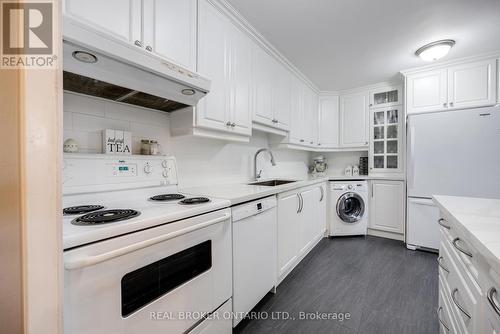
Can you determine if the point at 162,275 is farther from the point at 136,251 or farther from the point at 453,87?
the point at 453,87

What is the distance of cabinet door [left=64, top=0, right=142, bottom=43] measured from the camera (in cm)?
89

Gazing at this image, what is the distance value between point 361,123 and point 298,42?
1973mm

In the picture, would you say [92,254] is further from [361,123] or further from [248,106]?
[361,123]

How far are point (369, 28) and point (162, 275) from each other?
249cm

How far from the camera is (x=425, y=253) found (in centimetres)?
263

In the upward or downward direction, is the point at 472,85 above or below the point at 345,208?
above

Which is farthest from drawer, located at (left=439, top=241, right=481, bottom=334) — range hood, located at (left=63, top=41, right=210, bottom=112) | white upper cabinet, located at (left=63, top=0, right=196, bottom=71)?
white upper cabinet, located at (left=63, top=0, right=196, bottom=71)

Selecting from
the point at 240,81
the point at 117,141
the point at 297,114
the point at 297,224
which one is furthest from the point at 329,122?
the point at 117,141

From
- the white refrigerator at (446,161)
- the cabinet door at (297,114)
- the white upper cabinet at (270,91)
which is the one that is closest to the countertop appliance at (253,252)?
the white upper cabinet at (270,91)

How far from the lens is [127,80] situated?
1.03m

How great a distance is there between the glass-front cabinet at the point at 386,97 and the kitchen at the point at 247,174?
0.04m

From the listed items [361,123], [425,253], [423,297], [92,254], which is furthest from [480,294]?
[361,123]

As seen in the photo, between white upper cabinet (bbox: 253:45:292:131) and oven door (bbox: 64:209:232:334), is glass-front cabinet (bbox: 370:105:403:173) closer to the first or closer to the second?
white upper cabinet (bbox: 253:45:292:131)

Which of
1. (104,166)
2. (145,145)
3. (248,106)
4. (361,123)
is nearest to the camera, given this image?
(104,166)
